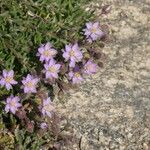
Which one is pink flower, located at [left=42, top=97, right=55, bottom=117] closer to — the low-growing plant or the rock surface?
the low-growing plant

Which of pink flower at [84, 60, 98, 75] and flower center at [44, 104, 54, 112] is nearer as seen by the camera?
flower center at [44, 104, 54, 112]

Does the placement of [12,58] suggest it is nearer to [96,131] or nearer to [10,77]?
[10,77]

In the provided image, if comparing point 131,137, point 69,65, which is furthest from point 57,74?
point 131,137

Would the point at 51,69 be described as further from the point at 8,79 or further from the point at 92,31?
the point at 92,31

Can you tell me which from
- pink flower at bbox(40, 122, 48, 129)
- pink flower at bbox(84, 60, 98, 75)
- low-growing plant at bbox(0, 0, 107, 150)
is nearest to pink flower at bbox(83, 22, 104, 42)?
low-growing plant at bbox(0, 0, 107, 150)

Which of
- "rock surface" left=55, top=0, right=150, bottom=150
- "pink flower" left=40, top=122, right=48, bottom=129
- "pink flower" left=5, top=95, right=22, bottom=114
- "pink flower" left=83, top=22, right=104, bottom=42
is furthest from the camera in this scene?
"pink flower" left=83, top=22, right=104, bottom=42

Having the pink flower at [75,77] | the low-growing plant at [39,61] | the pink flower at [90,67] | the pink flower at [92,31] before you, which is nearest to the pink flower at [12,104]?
the low-growing plant at [39,61]

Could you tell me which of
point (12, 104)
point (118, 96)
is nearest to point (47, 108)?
point (12, 104)
